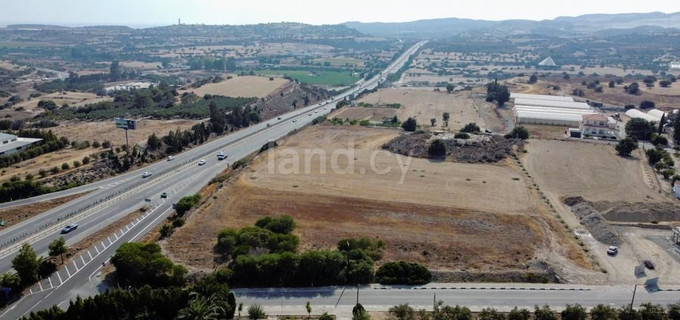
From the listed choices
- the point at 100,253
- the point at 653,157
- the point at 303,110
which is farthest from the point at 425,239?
the point at 303,110

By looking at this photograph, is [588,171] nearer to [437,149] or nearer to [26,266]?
[437,149]

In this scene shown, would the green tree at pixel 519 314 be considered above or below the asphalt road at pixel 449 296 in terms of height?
above

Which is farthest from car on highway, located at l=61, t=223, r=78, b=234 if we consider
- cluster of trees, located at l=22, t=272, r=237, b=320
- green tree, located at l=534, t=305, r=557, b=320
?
green tree, located at l=534, t=305, r=557, b=320

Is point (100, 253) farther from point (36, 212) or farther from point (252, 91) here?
Answer: point (252, 91)

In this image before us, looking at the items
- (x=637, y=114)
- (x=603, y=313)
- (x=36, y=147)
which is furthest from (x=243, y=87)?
(x=603, y=313)

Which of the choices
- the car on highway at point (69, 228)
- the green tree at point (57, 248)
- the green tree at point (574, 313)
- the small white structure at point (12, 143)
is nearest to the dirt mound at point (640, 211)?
the green tree at point (574, 313)

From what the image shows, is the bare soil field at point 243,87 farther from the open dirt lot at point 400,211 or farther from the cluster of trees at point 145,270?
the cluster of trees at point 145,270

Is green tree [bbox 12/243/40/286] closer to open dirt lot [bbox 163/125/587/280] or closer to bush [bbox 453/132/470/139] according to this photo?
open dirt lot [bbox 163/125/587/280]
